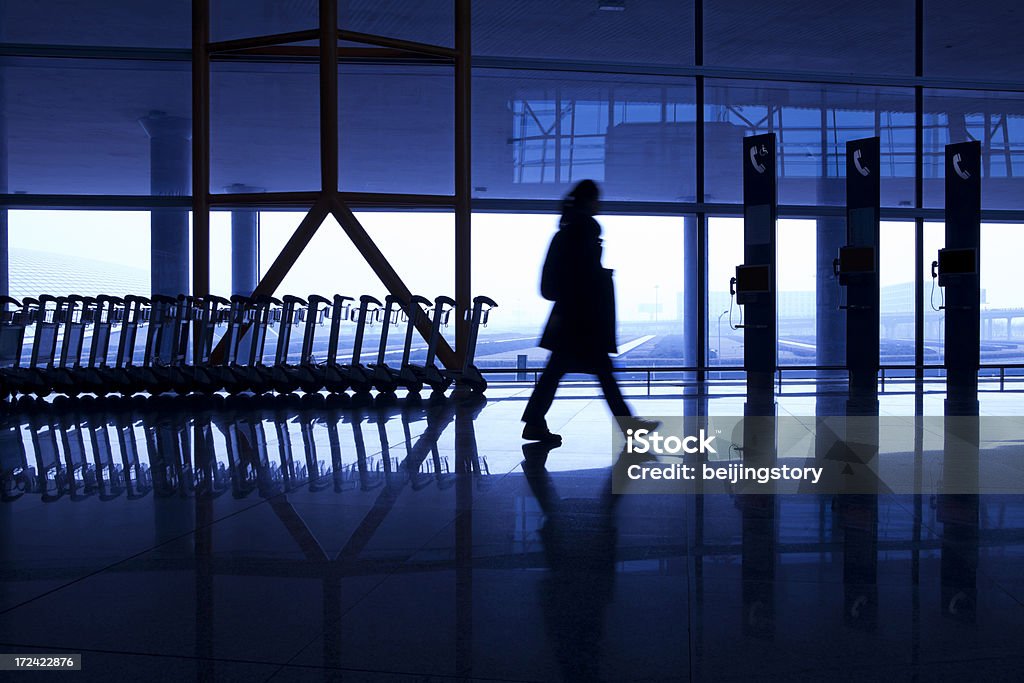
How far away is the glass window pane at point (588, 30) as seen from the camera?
35.2 feet

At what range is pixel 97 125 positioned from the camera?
39.8 feet

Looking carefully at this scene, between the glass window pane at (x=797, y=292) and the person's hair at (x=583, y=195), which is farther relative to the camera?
the glass window pane at (x=797, y=292)

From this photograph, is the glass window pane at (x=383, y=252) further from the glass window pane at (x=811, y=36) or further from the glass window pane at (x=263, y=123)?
the glass window pane at (x=811, y=36)

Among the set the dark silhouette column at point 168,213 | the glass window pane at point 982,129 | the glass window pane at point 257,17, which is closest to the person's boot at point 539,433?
the glass window pane at point 257,17

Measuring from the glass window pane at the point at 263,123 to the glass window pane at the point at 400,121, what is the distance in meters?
0.48

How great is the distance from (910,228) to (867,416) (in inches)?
255

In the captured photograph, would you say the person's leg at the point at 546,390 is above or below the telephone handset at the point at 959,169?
below

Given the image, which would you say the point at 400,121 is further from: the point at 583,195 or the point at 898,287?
the point at 583,195

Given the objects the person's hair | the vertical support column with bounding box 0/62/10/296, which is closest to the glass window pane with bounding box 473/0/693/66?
the vertical support column with bounding box 0/62/10/296

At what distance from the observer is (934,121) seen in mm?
12523

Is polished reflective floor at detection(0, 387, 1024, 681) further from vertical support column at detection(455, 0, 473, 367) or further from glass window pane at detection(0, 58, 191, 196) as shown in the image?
glass window pane at detection(0, 58, 191, 196)

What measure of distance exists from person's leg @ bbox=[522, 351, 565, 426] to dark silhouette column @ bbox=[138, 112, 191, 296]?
7.89 meters

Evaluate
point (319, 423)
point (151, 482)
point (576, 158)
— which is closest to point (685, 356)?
point (576, 158)

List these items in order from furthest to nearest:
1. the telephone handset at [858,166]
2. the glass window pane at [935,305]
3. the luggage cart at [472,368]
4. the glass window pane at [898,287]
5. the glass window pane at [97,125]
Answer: the glass window pane at [898,287]
the glass window pane at [935,305]
the glass window pane at [97,125]
the telephone handset at [858,166]
the luggage cart at [472,368]
